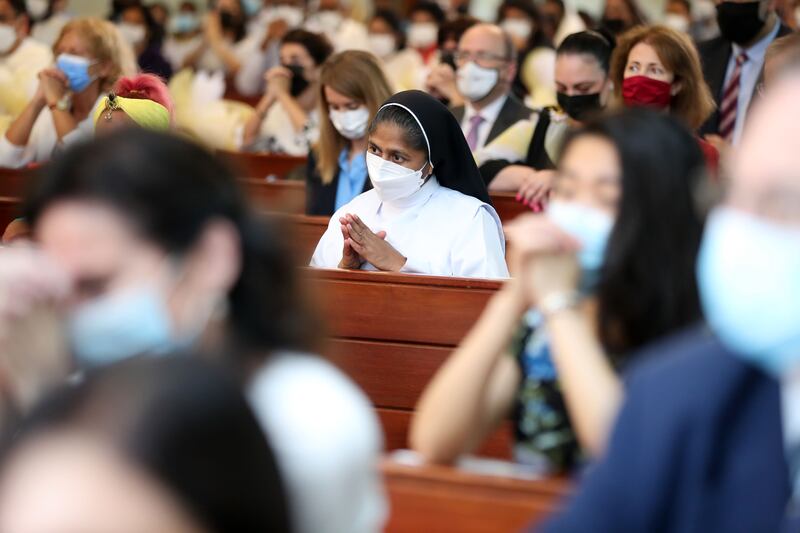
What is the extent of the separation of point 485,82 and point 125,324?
4.92 metres

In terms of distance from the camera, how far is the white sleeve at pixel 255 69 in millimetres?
11492

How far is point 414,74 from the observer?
34.0 feet

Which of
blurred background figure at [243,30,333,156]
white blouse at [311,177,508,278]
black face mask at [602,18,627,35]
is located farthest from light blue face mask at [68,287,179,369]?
black face mask at [602,18,627,35]

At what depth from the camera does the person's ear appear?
181cm

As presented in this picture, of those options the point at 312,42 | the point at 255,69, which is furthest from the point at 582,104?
the point at 255,69

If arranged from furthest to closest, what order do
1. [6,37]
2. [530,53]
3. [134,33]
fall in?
[134,33], [530,53], [6,37]

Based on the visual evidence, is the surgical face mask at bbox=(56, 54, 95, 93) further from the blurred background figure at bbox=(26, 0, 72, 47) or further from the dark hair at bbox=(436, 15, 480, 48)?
the blurred background figure at bbox=(26, 0, 72, 47)

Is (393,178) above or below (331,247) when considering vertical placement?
above

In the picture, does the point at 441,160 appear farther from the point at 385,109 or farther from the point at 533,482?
the point at 533,482

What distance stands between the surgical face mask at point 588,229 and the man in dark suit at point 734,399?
64 centimetres

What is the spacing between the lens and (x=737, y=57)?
6.27m

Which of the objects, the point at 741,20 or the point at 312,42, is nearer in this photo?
the point at 741,20

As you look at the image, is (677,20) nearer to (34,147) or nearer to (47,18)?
(47,18)

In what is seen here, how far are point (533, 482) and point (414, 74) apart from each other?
27.5 feet
